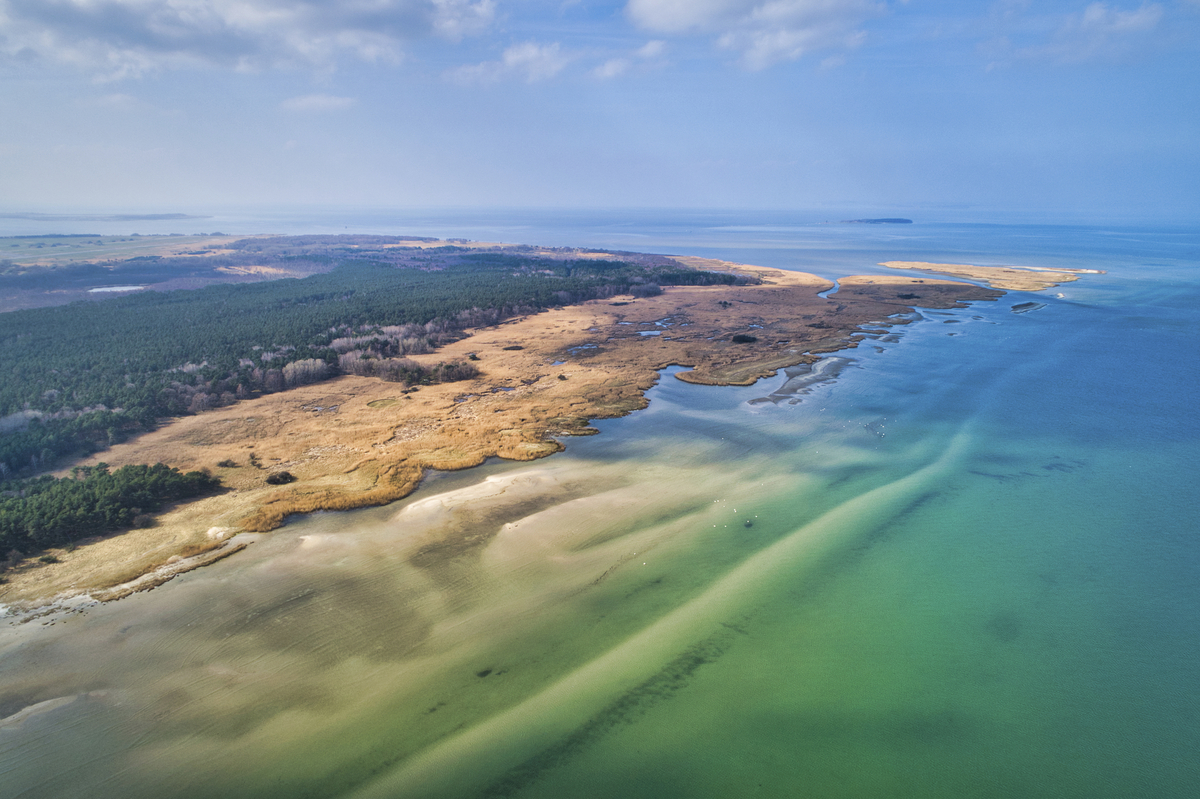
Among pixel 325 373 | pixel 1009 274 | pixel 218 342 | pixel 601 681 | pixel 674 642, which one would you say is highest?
pixel 1009 274

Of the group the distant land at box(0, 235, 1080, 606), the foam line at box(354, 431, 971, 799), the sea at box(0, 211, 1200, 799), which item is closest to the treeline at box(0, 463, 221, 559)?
the distant land at box(0, 235, 1080, 606)

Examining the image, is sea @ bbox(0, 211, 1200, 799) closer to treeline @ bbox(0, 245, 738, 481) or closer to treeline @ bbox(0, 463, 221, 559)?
treeline @ bbox(0, 463, 221, 559)

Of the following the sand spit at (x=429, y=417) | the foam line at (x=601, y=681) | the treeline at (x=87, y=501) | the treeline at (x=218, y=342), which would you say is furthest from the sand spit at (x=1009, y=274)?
the treeline at (x=87, y=501)

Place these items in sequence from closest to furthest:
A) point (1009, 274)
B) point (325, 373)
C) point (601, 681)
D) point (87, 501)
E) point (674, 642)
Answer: point (601, 681), point (674, 642), point (87, 501), point (325, 373), point (1009, 274)

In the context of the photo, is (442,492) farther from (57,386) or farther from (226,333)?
(226,333)

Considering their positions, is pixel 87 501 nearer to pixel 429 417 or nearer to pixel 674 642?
pixel 429 417

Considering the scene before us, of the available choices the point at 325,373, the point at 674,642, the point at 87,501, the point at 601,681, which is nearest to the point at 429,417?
the point at 325,373

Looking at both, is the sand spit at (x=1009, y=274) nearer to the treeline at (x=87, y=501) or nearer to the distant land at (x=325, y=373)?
the distant land at (x=325, y=373)

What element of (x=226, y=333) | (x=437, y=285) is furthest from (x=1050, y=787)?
(x=437, y=285)
